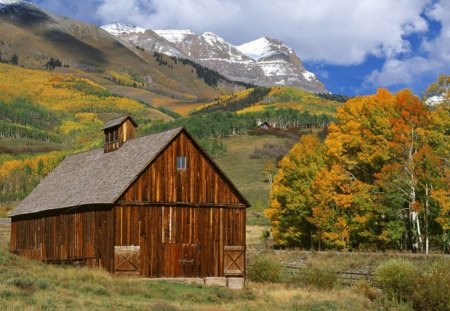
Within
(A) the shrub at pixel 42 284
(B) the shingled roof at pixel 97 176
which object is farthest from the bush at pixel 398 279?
(A) the shrub at pixel 42 284

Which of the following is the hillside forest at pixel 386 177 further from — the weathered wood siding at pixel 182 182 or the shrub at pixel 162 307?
the shrub at pixel 162 307

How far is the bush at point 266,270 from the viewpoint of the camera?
43.2 m

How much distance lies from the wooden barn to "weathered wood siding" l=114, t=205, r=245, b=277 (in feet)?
0.20

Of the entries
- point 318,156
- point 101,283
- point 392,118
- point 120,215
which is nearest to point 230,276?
point 120,215

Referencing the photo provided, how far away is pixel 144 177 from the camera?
4116 cm

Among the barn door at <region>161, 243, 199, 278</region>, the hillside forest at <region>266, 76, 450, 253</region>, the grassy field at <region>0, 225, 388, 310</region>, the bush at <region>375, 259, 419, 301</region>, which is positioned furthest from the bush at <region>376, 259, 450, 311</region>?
the hillside forest at <region>266, 76, 450, 253</region>

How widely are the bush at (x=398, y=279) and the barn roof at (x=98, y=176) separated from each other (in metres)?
12.2

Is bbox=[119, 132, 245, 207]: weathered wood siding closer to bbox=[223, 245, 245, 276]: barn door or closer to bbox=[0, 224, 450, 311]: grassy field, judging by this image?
bbox=[223, 245, 245, 276]: barn door

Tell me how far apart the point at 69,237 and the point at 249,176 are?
120 m

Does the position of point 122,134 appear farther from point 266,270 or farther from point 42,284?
point 42,284

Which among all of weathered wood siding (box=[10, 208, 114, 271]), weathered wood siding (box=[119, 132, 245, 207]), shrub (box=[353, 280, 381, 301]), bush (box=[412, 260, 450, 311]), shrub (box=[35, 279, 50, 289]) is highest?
weathered wood siding (box=[119, 132, 245, 207])

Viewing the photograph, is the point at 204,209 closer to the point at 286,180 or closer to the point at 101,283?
the point at 101,283

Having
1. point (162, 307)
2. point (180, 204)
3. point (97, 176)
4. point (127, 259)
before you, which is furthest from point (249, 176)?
point (162, 307)

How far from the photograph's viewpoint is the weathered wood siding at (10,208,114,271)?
40.4 meters
